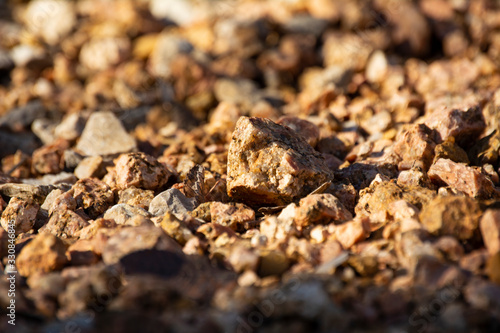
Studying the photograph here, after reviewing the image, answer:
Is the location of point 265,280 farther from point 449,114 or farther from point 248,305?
point 449,114

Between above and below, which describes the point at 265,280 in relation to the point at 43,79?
above

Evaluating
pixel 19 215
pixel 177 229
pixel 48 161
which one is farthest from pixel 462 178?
pixel 48 161

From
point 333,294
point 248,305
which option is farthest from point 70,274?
→ point 333,294

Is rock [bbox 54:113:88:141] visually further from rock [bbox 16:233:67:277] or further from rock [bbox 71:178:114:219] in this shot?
rock [bbox 16:233:67:277]

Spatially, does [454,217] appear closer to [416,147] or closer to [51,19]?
[416,147]

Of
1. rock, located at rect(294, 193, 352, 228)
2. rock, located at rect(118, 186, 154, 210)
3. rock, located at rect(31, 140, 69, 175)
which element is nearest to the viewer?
rock, located at rect(294, 193, 352, 228)

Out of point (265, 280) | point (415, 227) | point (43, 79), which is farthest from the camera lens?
point (43, 79)

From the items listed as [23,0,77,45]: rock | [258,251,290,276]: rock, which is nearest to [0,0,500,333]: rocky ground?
[258,251,290,276]: rock
